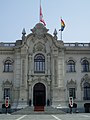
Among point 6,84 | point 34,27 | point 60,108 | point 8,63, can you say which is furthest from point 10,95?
point 34,27

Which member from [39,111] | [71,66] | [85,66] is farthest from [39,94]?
[85,66]

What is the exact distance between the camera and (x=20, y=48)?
42.4m

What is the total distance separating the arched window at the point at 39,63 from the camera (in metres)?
42.5

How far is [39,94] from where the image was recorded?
41.9 metres

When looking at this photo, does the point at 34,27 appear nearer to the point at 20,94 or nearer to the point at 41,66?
the point at 41,66

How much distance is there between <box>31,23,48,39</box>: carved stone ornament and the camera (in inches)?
1700

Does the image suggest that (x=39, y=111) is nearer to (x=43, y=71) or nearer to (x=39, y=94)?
(x=39, y=94)

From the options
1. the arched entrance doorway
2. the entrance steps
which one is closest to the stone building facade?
the arched entrance doorway

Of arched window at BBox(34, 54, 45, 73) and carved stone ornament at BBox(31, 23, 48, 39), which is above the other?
carved stone ornament at BBox(31, 23, 48, 39)

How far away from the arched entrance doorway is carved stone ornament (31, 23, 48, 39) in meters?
8.03

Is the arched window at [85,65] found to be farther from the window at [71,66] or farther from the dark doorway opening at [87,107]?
the dark doorway opening at [87,107]

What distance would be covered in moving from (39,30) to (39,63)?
216 inches

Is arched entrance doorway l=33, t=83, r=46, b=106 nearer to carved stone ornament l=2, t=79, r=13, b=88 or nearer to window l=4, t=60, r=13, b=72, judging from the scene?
carved stone ornament l=2, t=79, r=13, b=88

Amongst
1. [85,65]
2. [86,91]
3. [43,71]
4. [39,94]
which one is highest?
[85,65]
